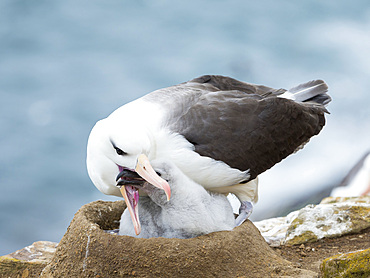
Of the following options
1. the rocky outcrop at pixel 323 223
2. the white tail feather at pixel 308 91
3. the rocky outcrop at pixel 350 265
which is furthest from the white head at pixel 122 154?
the rocky outcrop at pixel 323 223

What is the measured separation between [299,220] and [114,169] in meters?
2.69

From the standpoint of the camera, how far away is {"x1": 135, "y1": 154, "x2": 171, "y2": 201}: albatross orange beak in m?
4.08

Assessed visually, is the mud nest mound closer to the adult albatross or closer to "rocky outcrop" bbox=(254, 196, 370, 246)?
the adult albatross

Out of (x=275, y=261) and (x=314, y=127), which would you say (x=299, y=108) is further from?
(x=275, y=261)

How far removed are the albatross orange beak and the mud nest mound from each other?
44 cm

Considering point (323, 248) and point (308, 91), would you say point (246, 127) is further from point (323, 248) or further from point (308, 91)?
point (323, 248)

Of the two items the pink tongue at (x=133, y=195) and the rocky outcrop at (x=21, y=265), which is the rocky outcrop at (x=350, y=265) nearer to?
the pink tongue at (x=133, y=195)

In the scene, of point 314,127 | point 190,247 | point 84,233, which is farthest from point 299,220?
point 84,233

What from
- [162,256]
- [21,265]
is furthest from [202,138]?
[21,265]

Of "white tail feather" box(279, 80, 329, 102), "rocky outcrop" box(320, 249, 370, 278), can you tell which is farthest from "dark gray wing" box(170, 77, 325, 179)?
"rocky outcrop" box(320, 249, 370, 278)

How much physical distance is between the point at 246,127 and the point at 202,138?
0.43m

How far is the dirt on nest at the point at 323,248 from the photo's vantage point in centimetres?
566

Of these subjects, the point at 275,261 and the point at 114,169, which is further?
the point at 275,261

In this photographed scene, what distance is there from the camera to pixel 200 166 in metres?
4.51
